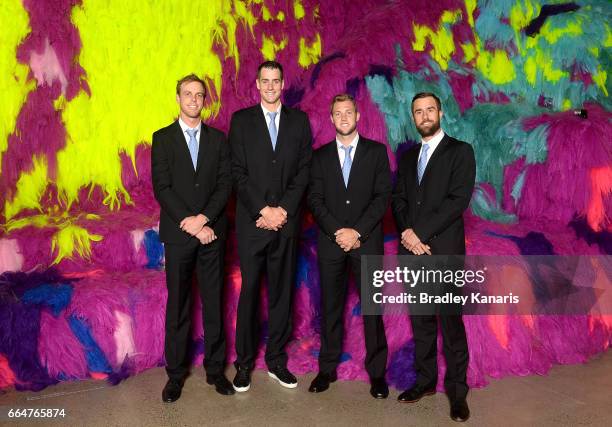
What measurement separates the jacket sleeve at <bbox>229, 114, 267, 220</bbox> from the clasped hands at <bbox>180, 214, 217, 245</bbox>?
0.18 meters

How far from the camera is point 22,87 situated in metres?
3.60

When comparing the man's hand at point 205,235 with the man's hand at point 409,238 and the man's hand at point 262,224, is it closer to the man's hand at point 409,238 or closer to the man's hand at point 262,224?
the man's hand at point 262,224

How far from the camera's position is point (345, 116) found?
2.65m

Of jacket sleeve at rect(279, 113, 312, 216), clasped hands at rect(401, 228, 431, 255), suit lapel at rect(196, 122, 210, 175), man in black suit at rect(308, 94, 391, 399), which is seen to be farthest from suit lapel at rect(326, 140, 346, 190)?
suit lapel at rect(196, 122, 210, 175)

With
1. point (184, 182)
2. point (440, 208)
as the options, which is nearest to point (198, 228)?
point (184, 182)

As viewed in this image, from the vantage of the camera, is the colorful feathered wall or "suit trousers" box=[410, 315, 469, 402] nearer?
"suit trousers" box=[410, 315, 469, 402]

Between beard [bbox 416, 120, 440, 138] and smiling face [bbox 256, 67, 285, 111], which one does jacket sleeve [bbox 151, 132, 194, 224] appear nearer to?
smiling face [bbox 256, 67, 285, 111]

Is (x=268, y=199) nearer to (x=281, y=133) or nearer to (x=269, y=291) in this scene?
(x=281, y=133)

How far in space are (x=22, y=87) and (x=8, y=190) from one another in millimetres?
561

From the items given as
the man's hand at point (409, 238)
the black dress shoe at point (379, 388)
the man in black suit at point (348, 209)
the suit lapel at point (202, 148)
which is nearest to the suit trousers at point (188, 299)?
the suit lapel at point (202, 148)

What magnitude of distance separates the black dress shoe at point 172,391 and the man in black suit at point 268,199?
235 millimetres

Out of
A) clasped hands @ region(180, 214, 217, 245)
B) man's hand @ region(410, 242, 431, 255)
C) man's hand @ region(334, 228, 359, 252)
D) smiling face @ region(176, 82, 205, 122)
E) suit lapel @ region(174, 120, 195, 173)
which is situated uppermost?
smiling face @ region(176, 82, 205, 122)

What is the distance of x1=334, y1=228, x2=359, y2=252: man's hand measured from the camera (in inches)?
103

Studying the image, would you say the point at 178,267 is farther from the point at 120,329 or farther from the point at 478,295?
the point at 478,295
